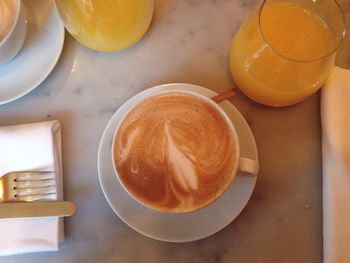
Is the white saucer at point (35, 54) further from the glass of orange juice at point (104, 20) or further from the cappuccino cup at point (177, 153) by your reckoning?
the cappuccino cup at point (177, 153)

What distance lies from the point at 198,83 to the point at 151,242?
1.05 feet

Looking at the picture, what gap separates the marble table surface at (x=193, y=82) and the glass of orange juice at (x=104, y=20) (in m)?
0.06

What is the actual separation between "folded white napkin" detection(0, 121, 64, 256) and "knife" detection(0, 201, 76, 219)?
3 cm

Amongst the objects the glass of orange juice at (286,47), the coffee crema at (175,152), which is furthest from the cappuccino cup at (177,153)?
the glass of orange juice at (286,47)

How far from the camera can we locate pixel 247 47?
71 centimetres

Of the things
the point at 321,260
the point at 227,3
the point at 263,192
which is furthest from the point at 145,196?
the point at 227,3

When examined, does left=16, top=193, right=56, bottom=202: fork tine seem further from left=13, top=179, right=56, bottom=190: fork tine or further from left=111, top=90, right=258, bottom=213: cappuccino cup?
left=111, top=90, right=258, bottom=213: cappuccino cup

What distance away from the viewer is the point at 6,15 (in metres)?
0.75

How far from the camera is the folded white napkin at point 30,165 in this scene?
69 cm

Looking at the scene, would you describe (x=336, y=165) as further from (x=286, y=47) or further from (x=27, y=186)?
(x=27, y=186)

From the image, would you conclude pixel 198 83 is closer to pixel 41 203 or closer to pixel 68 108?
pixel 68 108

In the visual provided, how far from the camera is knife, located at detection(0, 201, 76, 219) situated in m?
0.64

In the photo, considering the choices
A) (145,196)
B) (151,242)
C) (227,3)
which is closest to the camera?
(145,196)

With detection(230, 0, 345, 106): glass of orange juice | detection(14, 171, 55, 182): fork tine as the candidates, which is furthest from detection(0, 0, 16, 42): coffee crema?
detection(230, 0, 345, 106): glass of orange juice
